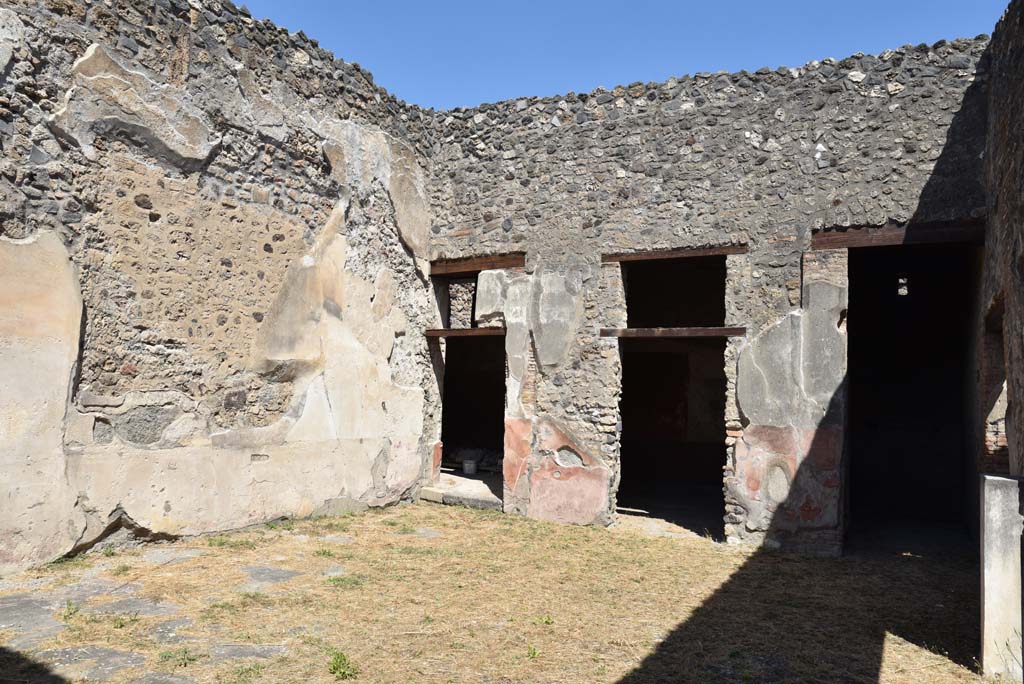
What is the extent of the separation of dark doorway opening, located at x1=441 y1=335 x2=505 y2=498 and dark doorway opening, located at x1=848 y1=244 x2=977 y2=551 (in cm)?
546

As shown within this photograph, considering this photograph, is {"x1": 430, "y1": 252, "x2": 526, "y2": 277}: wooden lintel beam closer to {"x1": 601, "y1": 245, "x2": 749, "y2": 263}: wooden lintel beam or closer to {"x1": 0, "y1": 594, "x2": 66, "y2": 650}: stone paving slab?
{"x1": 601, "y1": 245, "x2": 749, "y2": 263}: wooden lintel beam

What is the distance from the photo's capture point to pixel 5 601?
4.27 meters

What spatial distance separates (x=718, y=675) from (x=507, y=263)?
5292 mm

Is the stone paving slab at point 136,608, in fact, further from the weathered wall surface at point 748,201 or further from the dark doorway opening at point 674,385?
the dark doorway opening at point 674,385

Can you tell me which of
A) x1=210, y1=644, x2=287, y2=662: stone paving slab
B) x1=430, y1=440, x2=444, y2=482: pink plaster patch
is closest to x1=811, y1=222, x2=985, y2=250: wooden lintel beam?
x1=430, y1=440, x2=444, y2=482: pink plaster patch

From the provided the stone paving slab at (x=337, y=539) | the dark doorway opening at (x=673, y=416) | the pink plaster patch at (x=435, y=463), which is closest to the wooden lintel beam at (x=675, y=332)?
the pink plaster patch at (x=435, y=463)

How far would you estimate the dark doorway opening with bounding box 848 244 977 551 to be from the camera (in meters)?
9.37

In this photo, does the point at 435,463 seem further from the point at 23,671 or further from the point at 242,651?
the point at 23,671

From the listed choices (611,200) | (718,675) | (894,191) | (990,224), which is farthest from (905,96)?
(718,675)

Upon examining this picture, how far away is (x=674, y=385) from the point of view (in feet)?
36.2

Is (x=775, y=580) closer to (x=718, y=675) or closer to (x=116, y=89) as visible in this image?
(x=718, y=675)

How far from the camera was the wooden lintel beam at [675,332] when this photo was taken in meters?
6.91

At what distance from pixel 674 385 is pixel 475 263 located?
4249 millimetres

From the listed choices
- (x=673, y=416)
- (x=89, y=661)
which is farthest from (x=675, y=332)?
(x=89, y=661)
